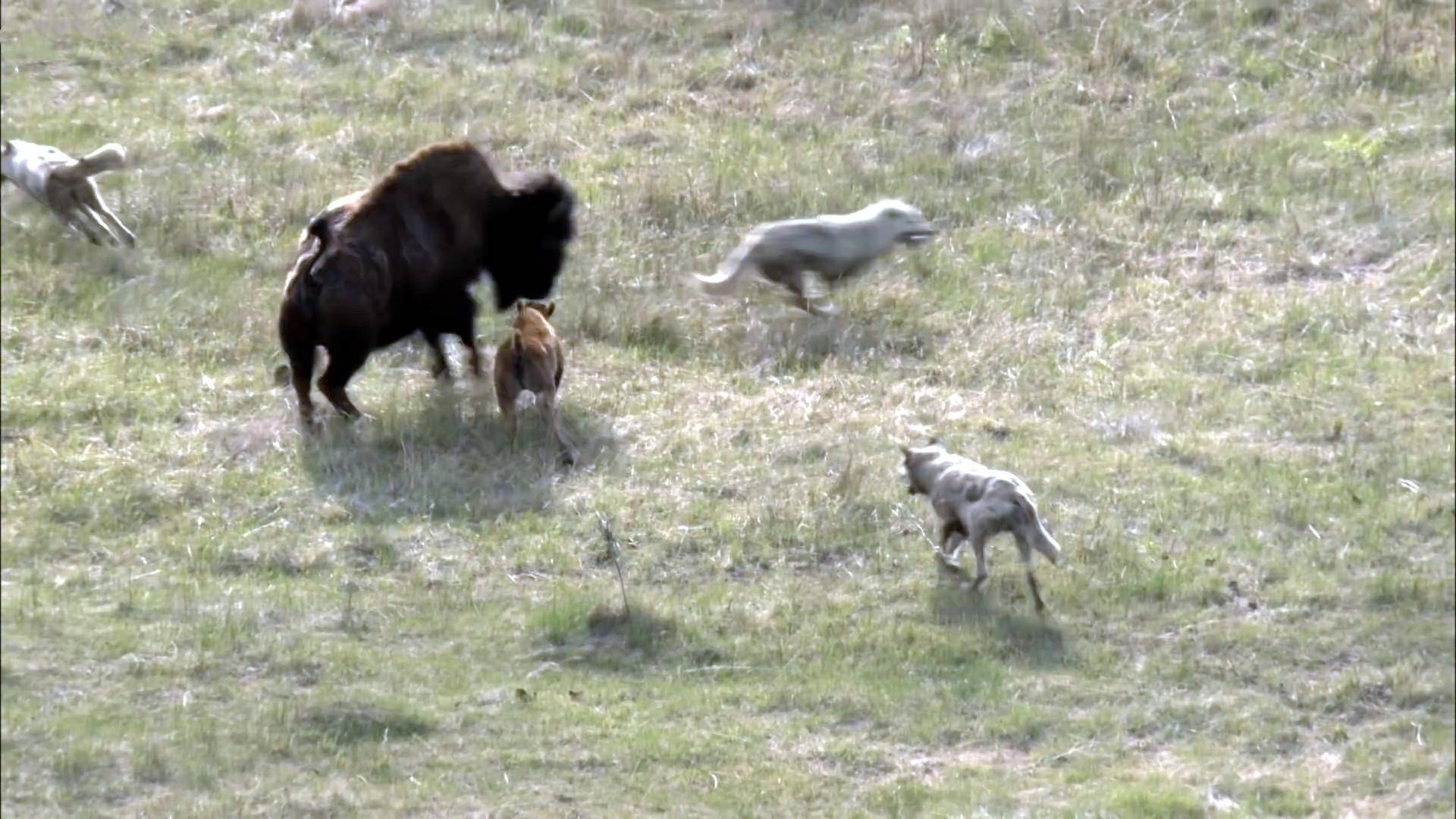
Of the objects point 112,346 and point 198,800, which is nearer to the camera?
point 198,800

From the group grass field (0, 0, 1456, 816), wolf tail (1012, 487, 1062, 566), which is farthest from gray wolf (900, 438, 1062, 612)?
grass field (0, 0, 1456, 816)

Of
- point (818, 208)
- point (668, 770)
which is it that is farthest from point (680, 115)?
point (668, 770)

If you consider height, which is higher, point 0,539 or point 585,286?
point 0,539

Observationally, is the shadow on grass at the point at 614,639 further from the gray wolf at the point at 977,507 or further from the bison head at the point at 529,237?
the bison head at the point at 529,237

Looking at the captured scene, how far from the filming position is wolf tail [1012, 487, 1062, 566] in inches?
384

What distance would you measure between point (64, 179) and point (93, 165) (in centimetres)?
28

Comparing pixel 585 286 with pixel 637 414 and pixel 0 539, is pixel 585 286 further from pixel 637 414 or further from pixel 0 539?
pixel 0 539

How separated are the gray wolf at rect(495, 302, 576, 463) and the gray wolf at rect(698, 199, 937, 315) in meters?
2.18

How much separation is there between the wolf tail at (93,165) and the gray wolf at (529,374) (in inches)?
151

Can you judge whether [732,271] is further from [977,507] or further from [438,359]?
[977,507]

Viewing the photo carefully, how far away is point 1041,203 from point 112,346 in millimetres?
6883

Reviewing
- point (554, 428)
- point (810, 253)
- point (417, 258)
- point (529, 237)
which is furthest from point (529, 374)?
point (810, 253)

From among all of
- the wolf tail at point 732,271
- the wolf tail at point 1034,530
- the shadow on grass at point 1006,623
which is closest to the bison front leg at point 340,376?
the wolf tail at point 732,271

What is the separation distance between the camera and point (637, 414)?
1251 centimetres
